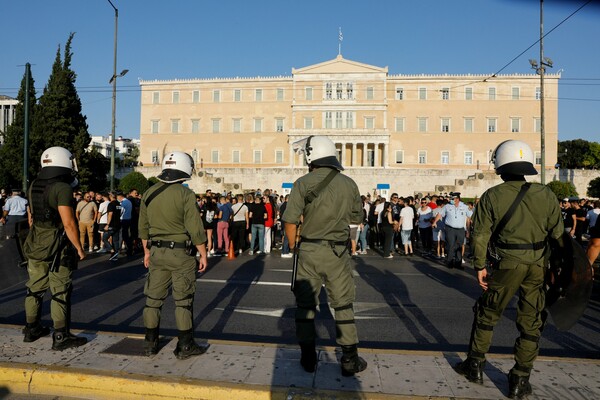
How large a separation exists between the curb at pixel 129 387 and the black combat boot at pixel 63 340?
1.56 feet

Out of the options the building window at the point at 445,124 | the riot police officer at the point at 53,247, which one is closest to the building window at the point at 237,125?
the building window at the point at 445,124

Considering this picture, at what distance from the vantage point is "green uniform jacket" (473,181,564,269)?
3.95 m

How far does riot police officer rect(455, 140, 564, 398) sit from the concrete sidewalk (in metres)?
0.36

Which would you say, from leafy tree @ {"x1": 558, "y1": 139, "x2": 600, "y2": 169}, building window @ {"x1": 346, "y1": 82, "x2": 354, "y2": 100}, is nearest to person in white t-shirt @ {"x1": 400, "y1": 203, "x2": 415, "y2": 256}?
building window @ {"x1": 346, "y1": 82, "x2": 354, "y2": 100}

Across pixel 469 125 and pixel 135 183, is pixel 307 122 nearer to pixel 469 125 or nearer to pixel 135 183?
pixel 469 125

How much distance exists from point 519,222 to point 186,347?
10.4 ft

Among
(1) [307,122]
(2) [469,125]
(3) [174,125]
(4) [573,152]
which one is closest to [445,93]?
(2) [469,125]

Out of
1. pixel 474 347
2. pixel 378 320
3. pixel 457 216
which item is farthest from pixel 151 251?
pixel 457 216

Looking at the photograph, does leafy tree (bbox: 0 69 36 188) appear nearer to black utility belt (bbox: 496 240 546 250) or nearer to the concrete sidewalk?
the concrete sidewalk

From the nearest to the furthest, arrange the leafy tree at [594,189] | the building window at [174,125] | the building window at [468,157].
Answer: the leafy tree at [594,189]
the building window at [468,157]
the building window at [174,125]

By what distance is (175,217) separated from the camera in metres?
4.62

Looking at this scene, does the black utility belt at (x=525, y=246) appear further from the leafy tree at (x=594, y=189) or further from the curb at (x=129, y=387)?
the leafy tree at (x=594, y=189)

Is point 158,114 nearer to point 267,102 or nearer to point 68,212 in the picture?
point 267,102

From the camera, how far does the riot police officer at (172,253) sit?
4562 millimetres
